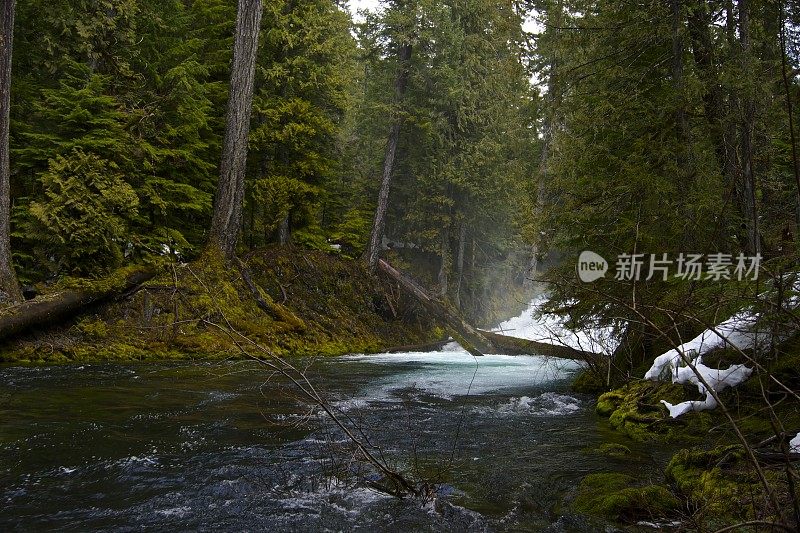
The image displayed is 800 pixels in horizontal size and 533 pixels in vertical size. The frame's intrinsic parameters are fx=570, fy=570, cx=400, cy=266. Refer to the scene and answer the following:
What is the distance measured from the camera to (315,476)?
15.5 feet

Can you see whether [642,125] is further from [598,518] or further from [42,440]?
[42,440]

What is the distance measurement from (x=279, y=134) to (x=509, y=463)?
13.1 metres

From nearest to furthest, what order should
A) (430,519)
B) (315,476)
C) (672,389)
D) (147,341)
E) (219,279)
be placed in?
1. (430,519)
2. (315,476)
3. (672,389)
4. (147,341)
5. (219,279)

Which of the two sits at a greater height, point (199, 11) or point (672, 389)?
point (199, 11)

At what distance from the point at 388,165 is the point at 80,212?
39.1 ft

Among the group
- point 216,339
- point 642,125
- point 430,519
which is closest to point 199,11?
point 216,339

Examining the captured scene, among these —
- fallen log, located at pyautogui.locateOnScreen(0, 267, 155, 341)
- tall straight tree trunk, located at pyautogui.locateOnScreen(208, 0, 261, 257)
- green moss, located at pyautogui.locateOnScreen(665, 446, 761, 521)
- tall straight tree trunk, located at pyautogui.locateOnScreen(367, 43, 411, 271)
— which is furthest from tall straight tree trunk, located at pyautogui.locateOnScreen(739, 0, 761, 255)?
tall straight tree trunk, located at pyautogui.locateOnScreen(367, 43, 411, 271)

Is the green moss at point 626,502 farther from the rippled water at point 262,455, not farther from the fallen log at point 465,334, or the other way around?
the fallen log at point 465,334

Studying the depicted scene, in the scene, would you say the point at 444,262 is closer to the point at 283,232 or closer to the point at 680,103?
the point at 283,232

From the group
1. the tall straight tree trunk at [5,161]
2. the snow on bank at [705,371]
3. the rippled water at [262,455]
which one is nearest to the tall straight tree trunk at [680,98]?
the snow on bank at [705,371]

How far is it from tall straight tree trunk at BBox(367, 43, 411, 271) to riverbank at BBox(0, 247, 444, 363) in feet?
4.62

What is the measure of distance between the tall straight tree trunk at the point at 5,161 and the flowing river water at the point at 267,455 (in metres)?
1.78

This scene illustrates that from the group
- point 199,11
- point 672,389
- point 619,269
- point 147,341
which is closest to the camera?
point 672,389

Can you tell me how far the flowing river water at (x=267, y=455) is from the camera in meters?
3.96
